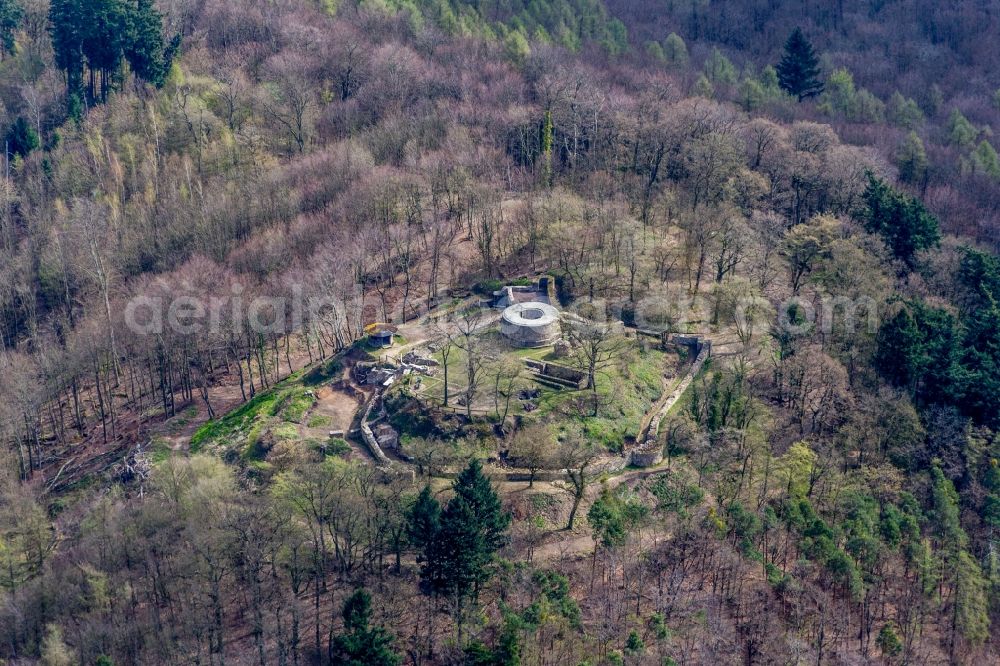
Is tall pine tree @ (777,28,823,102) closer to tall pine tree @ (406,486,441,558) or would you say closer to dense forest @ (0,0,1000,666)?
dense forest @ (0,0,1000,666)

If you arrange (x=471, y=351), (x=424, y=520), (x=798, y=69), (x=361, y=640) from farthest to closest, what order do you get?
(x=798, y=69), (x=471, y=351), (x=424, y=520), (x=361, y=640)

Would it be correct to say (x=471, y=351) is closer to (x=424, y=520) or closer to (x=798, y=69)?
(x=424, y=520)

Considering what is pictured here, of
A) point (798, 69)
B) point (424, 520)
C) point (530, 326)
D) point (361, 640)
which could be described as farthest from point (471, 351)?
point (798, 69)

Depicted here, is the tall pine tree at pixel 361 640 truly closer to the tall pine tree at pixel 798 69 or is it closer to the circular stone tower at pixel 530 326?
the circular stone tower at pixel 530 326

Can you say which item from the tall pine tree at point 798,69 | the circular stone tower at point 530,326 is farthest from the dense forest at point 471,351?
the circular stone tower at point 530,326

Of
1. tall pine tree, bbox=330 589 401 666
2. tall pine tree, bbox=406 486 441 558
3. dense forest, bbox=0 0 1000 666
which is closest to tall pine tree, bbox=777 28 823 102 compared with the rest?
dense forest, bbox=0 0 1000 666

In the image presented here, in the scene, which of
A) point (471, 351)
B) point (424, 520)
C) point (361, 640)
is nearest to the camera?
point (361, 640)

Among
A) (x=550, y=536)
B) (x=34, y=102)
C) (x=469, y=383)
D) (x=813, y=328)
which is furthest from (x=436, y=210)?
(x=34, y=102)
